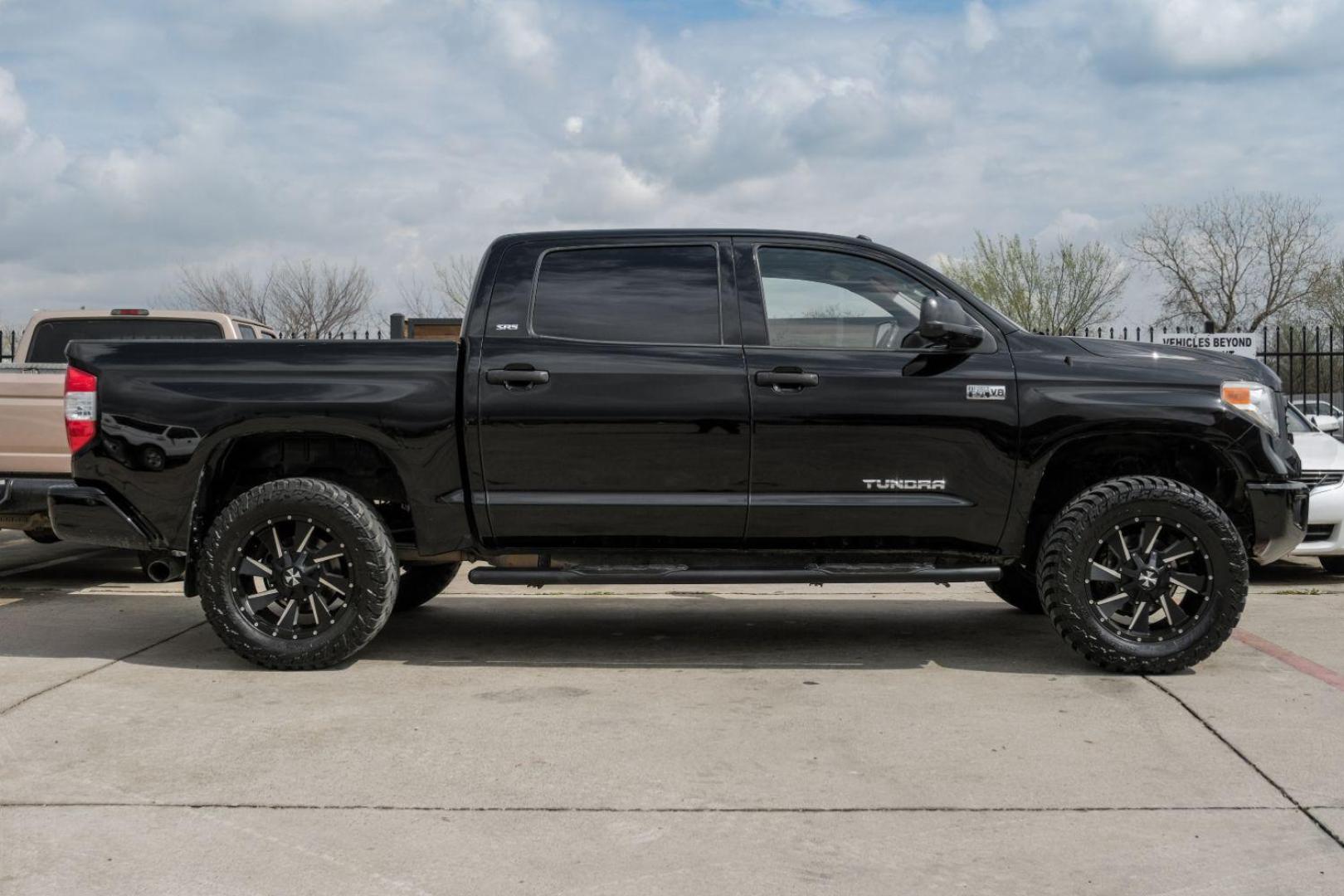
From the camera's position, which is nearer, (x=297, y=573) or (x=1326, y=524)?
(x=297, y=573)

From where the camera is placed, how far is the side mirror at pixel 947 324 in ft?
19.1

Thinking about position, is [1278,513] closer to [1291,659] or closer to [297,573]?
[1291,659]

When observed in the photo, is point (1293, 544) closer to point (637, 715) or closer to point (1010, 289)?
point (637, 715)

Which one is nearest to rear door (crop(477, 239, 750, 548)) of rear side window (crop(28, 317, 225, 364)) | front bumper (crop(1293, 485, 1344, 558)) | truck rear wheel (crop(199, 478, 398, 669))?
truck rear wheel (crop(199, 478, 398, 669))

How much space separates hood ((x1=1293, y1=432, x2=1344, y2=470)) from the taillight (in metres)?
7.47

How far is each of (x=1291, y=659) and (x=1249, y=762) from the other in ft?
6.57

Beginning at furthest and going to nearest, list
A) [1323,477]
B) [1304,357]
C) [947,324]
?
[1304,357]
[1323,477]
[947,324]

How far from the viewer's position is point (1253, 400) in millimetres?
6066

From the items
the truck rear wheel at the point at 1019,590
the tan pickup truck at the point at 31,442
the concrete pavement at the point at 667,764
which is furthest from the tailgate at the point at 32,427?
the truck rear wheel at the point at 1019,590

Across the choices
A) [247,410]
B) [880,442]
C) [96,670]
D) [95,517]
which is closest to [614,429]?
[880,442]

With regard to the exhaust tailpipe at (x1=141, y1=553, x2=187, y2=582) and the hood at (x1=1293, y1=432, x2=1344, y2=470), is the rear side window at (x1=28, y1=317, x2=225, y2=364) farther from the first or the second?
the hood at (x1=1293, y1=432, x2=1344, y2=470)

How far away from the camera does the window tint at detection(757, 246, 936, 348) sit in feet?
20.6

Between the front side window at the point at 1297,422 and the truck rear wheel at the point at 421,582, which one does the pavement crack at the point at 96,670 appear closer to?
the truck rear wheel at the point at 421,582

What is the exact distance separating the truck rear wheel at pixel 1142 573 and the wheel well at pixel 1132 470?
0.77ft
